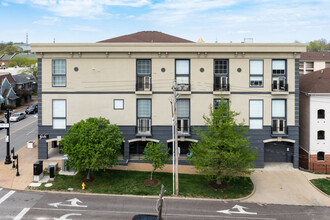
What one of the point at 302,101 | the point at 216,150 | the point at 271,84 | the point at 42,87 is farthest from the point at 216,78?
the point at 42,87

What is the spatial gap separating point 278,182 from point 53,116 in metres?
23.9

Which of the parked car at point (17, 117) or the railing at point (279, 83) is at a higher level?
the railing at point (279, 83)

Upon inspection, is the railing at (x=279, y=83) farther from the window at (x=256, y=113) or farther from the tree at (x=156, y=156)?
the tree at (x=156, y=156)

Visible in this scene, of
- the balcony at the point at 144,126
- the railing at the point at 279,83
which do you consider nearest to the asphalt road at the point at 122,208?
the balcony at the point at 144,126

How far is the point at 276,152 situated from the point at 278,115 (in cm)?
457

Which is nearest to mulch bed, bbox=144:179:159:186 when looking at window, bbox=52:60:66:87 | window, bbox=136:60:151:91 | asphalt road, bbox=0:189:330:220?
asphalt road, bbox=0:189:330:220

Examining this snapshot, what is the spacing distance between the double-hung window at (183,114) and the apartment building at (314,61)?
59866 mm

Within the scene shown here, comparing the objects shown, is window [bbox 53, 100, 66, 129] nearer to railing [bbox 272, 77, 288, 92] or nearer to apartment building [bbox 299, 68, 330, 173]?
railing [bbox 272, 77, 288, 92]

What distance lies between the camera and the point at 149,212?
2189 centimetres

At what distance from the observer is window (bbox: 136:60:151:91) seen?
31703 millimetres

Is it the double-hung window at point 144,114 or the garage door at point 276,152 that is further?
the garage door at point 276,152

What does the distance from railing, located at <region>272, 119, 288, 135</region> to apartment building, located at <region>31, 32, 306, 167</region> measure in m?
0.10

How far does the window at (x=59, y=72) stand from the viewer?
31703 millimetres

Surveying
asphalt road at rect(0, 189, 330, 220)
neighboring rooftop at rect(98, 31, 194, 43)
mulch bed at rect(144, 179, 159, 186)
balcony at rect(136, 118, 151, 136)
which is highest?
neighboring rooftop at rect(98, 31, 194, 43)
